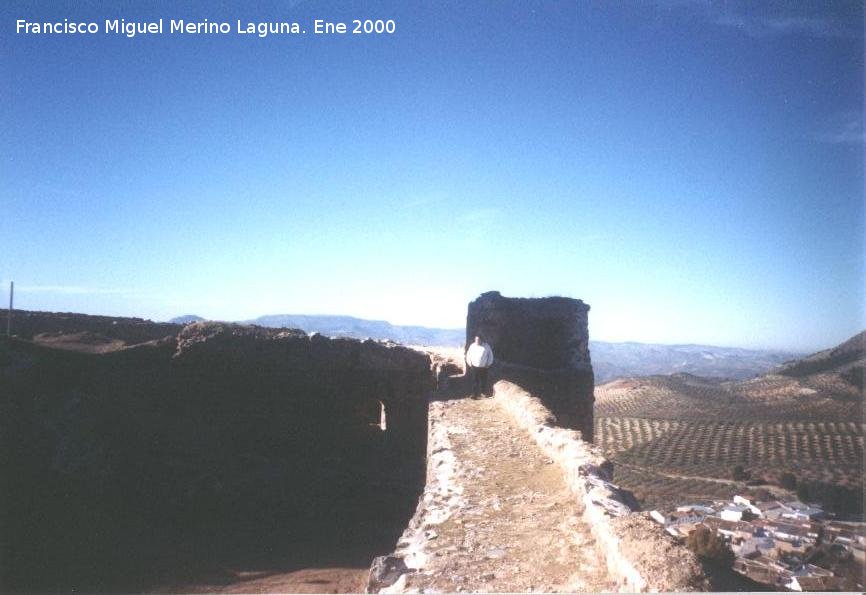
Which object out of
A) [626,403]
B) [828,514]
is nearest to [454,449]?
[828,514]

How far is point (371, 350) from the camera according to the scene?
1280 cm

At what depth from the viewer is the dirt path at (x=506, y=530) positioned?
3.42 metres

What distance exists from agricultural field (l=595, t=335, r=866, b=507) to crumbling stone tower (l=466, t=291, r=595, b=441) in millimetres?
20247

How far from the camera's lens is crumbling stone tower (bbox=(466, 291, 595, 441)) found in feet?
39.5

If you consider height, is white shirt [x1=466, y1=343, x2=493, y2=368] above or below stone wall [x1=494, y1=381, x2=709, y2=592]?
above

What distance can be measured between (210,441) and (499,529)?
9882mm

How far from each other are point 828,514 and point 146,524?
29.1m

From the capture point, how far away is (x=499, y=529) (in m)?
4.30

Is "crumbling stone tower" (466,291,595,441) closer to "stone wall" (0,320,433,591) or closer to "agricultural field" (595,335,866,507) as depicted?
"stone wall" (0,320,433,591)

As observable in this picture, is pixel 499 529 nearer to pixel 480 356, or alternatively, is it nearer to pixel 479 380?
pixel 480 356

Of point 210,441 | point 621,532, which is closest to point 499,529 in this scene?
point 621,532

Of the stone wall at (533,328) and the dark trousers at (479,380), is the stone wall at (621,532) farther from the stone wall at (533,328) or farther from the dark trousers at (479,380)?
the stone wall at (533,328)

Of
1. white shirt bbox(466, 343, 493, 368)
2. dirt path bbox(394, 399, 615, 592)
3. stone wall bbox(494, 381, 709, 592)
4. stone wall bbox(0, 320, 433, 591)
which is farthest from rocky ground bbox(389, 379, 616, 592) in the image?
stone wall bbox(0, 320, 433, 591)

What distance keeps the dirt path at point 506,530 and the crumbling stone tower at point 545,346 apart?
5346 mm
